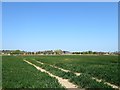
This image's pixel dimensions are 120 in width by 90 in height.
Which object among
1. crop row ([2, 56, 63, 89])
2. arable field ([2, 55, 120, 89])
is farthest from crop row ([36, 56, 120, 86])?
crop row ([2, 56, 63, 89])

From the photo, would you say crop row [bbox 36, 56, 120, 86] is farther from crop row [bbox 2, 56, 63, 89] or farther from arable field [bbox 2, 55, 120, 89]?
crop row [bbox 2, 56, 63, 89]

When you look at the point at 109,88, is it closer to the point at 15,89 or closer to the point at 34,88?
the point at 34,88

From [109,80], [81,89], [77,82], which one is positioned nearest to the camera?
[81,89]

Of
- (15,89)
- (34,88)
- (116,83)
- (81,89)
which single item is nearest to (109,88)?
(81,89)

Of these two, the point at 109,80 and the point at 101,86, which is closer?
the point at 101,86

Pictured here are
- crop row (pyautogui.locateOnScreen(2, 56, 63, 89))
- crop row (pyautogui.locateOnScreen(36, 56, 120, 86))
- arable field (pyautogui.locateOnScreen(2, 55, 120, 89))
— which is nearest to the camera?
crop row (pyautogui.locateOnScreen(2, 56, 63, 89))

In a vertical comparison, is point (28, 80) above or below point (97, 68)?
above

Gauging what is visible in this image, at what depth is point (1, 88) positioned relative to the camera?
14195 mm

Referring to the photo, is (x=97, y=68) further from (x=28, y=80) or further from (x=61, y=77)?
(x=28, y=80)

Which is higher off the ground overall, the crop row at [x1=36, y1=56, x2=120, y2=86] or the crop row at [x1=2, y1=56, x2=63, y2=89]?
the crop row at [x1=2, y1=56, x2=63, y2=89]

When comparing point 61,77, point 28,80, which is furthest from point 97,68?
point 28,80

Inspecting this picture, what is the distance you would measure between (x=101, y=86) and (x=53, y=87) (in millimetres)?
2844

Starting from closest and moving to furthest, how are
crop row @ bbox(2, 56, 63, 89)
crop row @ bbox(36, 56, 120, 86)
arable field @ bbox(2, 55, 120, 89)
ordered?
crop row @ bbox(2, 56, 63, 89) → arable field @ bbox(2, 55, 120, 89) → crop row @ bbox(36, 56, 120, 86)

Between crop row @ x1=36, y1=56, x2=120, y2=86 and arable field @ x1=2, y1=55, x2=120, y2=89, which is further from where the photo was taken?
crop row @ x1=36, y1=56, x2=120, y2=86
